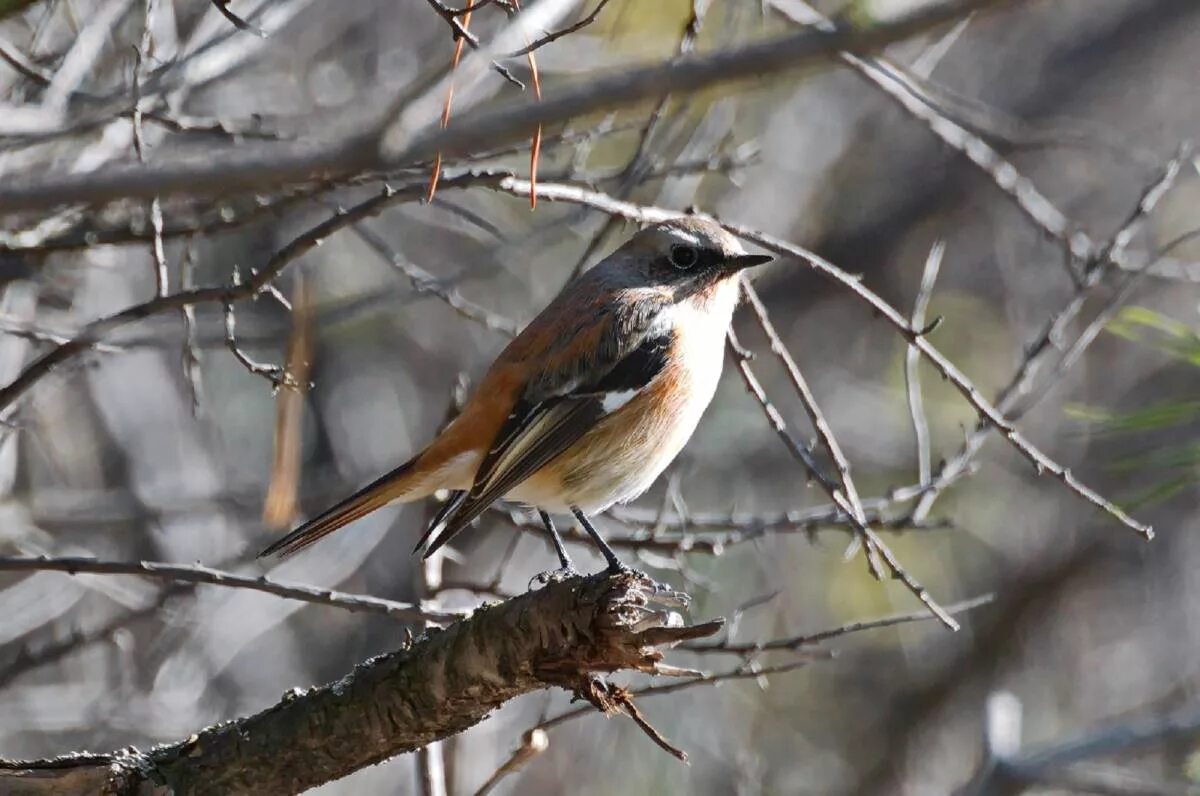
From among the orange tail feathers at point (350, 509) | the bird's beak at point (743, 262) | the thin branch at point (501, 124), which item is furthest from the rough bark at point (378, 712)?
the bird's beak at point (743, 262)

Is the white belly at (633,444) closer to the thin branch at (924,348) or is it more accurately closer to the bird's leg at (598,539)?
the bird's leg at (598,539)

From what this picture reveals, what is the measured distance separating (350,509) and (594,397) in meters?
0.96

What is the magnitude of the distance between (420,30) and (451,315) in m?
1.76

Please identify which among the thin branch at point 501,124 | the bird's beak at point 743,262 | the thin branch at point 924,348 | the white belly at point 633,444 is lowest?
the thin branch at point 501,124

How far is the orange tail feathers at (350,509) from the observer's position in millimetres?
4586

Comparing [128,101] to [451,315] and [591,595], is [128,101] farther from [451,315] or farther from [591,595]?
[451,315]

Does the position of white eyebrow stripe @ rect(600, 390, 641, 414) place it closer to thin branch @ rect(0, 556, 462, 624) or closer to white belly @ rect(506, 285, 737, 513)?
white belly @ rect(506, 285, 737, 513)

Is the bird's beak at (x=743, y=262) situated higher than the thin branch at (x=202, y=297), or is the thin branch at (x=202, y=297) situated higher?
the bird's beak at (x=743, y=262)

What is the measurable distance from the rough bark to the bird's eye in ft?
6.98

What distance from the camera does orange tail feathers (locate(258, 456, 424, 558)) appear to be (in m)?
4.59

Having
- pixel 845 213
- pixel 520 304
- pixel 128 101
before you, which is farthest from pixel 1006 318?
pixel 128 101

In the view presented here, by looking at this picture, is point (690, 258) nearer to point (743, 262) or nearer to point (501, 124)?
point (743, 262)

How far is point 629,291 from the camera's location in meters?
5.48

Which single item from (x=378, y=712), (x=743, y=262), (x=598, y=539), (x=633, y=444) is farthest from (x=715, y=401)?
(x=378, y=712)
